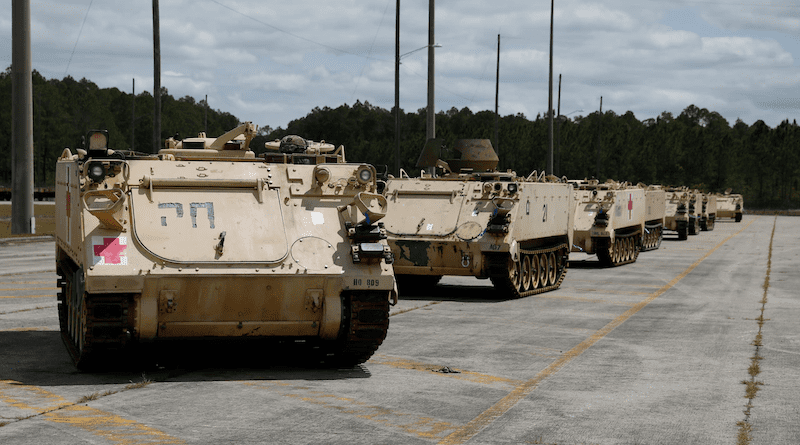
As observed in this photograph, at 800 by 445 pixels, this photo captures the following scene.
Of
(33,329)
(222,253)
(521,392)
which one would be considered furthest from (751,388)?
(33,329)

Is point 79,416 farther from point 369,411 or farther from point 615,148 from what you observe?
point 615,148

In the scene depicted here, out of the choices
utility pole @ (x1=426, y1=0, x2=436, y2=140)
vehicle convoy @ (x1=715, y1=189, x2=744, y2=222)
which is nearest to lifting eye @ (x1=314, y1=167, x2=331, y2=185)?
utility pole @ (x1=426, y1=0, x2=436, y2=140)

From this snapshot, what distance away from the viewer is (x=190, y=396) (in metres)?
9.30

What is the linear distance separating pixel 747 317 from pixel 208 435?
10.9 m

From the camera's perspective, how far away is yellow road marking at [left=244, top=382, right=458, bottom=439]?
27.0 ft

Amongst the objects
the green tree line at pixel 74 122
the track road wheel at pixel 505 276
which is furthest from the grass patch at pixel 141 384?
the green tree line at pixel 74 122

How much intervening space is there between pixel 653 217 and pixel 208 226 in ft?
92.8

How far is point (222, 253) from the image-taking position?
1025cm

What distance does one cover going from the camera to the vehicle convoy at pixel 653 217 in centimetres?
3597

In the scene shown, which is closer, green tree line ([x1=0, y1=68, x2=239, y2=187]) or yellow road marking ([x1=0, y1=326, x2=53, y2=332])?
yellow road marking ([x1=0, y1=326, x2=53, y2=332])

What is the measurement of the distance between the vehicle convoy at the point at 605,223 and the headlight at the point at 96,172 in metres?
17.8

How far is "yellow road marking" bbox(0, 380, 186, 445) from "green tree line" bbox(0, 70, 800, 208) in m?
73.9

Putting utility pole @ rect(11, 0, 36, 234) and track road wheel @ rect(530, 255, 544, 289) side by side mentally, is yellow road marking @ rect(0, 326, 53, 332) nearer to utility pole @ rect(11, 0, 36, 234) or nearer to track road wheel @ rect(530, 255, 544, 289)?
track road wheel @ rect(530, 255, 544, 289)

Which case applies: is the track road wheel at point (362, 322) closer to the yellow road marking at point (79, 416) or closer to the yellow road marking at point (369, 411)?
the yellow road marking at point (369, 411)
